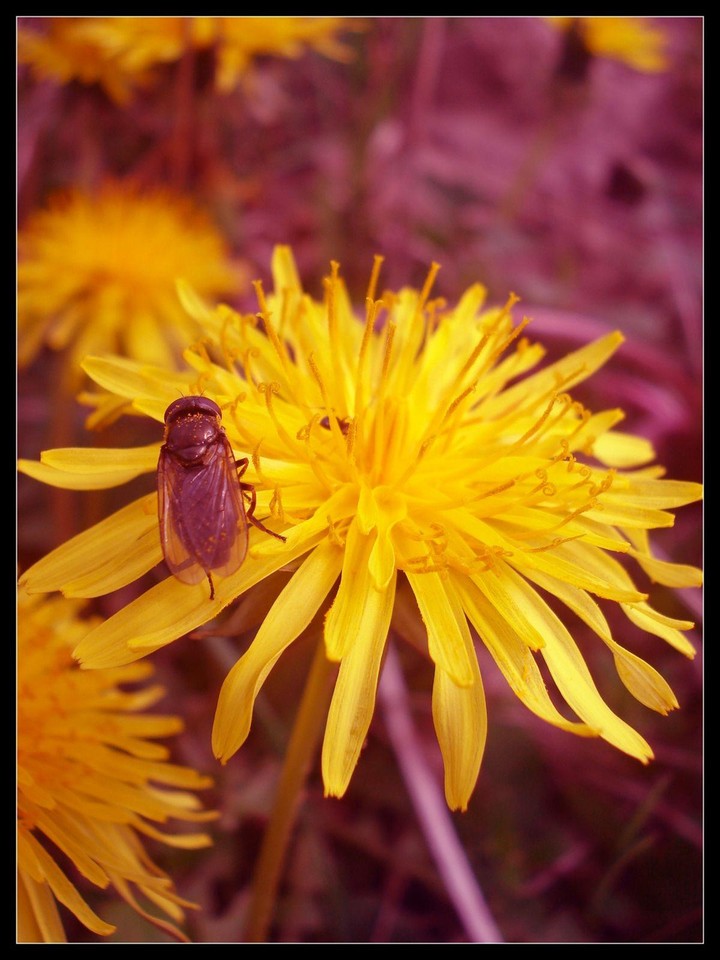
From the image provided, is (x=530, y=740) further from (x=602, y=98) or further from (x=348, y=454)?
(x=602, y=98)


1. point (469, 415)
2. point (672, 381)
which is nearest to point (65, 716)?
point (469, 415)

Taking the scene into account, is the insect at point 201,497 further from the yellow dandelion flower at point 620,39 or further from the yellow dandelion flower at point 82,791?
the yellow dandelion flower at point 620,39

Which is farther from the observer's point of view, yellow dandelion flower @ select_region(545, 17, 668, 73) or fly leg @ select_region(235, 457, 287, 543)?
yellow dandelion flower @ select_region(545, 17, 668, 73)

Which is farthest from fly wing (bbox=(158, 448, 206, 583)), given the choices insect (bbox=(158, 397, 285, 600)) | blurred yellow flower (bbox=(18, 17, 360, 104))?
blurred yellow flower (bbox=(18, 17, 360, 104))

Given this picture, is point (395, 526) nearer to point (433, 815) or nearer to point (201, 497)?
point (201, 497)

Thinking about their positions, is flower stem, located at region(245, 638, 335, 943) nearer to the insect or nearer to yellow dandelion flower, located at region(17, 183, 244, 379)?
the insect

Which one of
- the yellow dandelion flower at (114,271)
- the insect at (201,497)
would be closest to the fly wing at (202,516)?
the insect at (201,497)
